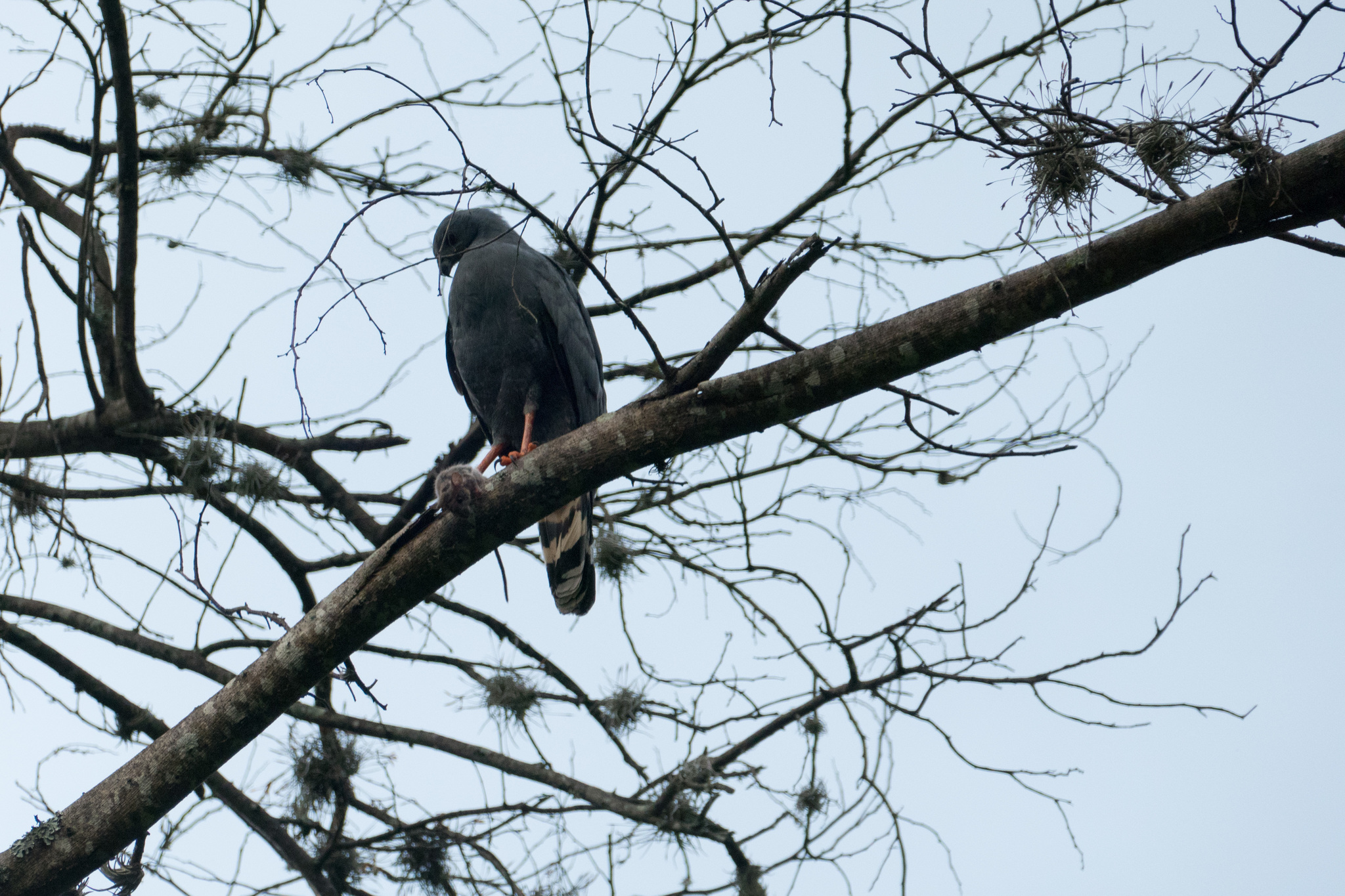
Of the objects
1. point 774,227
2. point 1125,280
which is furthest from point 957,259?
point 1125,280

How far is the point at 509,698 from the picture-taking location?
3.95m

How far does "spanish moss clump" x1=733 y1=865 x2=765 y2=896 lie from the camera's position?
3.54 m

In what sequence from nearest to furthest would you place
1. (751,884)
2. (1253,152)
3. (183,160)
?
(1253,152) < (751,884) < (183,160)

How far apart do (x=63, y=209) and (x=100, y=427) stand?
0.97 metres

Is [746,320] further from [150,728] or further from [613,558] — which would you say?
[150,728]

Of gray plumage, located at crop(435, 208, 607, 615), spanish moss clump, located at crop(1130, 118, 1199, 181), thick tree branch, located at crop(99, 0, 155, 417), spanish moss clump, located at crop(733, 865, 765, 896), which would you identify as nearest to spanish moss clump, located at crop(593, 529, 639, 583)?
gray plumage, located at crop(435, 208, 607, 615)

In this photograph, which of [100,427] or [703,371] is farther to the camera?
[100,427]

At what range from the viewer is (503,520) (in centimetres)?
222

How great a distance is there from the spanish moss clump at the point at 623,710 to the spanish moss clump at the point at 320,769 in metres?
1.03

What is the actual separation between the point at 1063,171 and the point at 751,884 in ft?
8.96

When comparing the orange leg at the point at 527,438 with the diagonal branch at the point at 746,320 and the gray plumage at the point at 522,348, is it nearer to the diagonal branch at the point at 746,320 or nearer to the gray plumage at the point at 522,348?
the gray plumage at the point at 522,348

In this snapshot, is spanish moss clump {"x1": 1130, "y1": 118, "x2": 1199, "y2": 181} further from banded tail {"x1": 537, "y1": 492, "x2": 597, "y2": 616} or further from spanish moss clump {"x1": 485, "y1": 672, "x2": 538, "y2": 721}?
spanish moss clump {"x1": 485, "y1": 672, "x2": 538, "y2": 721}

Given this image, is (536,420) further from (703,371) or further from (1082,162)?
(1082,162)

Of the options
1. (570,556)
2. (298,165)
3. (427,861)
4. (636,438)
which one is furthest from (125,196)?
(427,861)
